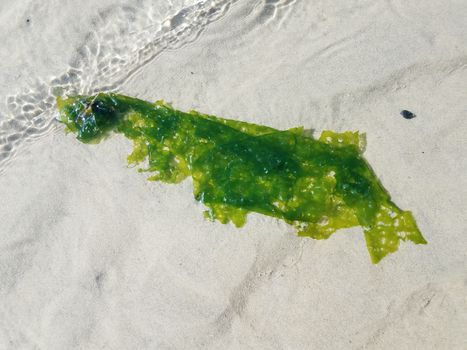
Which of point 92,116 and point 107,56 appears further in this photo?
point 107,56

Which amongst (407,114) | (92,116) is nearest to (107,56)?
(92,116)

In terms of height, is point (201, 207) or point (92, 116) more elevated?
point (92, 116)

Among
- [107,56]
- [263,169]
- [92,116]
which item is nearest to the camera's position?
[263,169]

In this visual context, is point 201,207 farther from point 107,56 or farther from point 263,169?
point 107,56

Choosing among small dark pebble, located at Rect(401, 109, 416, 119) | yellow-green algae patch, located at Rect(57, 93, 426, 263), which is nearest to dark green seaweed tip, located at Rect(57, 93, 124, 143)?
yellow-green algae patch, located at Rect(57, 93, 426, 263)

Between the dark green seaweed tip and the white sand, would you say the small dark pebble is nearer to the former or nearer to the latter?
the white sand

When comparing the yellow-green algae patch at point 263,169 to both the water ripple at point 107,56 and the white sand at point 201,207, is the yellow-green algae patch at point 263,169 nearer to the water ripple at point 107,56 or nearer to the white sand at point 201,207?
the white sand at point 201,207

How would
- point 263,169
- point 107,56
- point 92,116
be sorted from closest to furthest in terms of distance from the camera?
point 263,169, point 92,116, point 107,56
